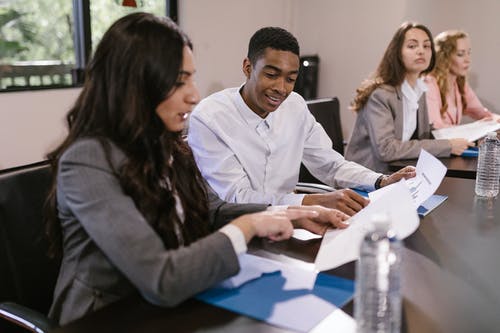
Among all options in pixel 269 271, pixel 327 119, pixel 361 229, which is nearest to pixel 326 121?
pixel 327 119

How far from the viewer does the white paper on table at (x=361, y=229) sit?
1079 mm

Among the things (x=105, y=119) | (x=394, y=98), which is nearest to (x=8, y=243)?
(x=105, y=119)

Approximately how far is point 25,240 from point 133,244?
426 mm

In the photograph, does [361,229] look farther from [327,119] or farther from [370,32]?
[370,32]

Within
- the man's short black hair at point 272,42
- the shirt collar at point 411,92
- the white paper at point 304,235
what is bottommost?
the white paper at point 304,235

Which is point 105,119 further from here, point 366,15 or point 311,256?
point 366,15

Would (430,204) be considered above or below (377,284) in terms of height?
below

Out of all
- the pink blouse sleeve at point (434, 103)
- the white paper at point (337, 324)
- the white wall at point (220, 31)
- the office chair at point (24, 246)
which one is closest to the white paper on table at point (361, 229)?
the white paper at point (337, 324)

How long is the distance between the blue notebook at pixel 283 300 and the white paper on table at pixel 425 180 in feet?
1.69

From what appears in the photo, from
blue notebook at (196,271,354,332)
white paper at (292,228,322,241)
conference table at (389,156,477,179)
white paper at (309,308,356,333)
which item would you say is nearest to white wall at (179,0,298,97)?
conference table at (389,156,477,179)

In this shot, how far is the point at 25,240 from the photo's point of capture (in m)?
1.25

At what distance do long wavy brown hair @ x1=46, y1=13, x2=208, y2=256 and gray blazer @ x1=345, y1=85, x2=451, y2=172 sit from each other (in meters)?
1.51

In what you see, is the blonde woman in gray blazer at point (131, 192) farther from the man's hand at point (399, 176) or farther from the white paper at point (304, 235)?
the man's hand at point (399, 176)

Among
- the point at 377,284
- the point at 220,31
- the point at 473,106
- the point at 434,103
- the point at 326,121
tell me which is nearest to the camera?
the point at 377,284
